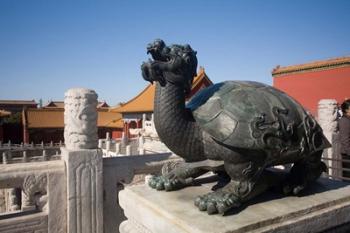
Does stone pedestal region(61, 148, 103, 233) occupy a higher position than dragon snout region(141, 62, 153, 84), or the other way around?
dragon snout region(141, 62, 153, 84)

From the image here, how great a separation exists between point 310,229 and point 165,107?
3.53 ft

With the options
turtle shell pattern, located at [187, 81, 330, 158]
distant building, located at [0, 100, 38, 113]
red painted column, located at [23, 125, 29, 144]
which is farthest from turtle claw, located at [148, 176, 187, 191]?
distant building, located at [0, 100, 38, 113]

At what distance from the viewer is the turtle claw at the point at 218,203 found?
150 centimetres

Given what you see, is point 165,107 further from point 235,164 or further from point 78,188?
point 78,188

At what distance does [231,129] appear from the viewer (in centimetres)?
158

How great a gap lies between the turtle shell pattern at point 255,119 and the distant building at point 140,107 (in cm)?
1575

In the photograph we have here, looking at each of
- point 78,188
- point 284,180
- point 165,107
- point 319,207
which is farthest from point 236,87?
point 78,188

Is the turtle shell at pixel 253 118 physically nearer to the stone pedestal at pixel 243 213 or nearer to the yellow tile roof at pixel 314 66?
the stone pedestal at pixel 243 213

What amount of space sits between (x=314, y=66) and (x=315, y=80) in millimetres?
656

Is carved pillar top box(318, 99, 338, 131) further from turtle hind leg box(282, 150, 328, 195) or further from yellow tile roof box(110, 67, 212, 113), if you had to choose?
yellow tile roof box(110, 67, 212, 113)

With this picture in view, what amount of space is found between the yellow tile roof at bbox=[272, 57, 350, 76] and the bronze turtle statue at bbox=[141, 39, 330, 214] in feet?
40.7

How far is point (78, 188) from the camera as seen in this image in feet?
9.04

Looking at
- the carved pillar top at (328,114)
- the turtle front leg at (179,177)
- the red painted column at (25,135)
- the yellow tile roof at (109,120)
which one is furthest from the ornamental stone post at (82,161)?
the red painted column at (25,135)

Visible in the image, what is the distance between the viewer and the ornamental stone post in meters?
2.73
